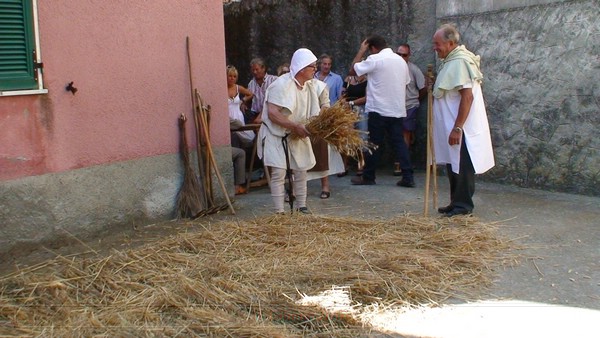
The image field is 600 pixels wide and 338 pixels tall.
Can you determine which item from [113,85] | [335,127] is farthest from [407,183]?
[113,85]

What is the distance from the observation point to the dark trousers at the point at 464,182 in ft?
21.6

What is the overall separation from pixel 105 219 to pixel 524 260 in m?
3.55

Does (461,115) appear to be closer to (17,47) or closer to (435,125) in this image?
(435,125)

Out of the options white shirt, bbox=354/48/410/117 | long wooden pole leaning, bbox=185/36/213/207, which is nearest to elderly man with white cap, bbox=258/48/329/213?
long wooden pole leaning, bbox=185/36/213/207

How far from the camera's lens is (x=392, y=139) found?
866 cm

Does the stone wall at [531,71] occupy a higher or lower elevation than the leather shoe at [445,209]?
higher

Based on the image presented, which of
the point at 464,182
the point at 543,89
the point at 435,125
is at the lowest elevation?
the point at 464,182

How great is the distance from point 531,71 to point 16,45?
5.33m

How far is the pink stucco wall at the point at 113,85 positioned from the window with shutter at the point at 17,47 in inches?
3.8

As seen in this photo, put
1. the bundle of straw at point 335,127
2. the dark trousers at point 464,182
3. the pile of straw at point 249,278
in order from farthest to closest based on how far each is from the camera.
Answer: the dark trousers at point 464,182 → the bundle of straw at point 335,127 → the pile of straw at point 249,278

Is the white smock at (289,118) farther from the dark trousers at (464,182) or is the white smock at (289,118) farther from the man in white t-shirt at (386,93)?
the man in white t-shirt at (386,93)

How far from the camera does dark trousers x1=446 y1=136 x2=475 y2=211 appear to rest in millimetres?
6598

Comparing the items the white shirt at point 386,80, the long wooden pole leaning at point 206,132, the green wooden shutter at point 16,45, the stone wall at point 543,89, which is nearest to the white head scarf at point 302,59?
the long wooden pole leaning at point 206,132

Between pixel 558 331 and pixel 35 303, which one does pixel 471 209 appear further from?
pixel 35 303
